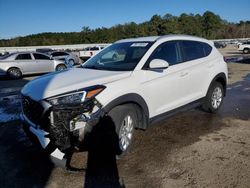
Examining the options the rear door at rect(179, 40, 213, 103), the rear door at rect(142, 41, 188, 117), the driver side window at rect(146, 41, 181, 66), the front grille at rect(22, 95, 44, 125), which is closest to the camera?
the front grille at rect(22, 95, 44, 125)

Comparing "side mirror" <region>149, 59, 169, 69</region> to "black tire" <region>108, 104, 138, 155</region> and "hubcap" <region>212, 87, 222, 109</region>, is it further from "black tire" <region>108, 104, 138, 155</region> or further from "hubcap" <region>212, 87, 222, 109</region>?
"hubcap" <region>212, 87, 222, 109</region>

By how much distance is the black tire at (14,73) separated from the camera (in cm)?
1448

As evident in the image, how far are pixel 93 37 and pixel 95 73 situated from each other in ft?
227

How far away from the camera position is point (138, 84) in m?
4.07

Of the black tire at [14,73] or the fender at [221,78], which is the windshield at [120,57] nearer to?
the fender at [221,78]

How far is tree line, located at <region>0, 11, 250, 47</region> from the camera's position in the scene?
69.7 m

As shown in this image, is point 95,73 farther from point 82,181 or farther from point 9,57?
point 9,57

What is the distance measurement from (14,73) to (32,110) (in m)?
12.1

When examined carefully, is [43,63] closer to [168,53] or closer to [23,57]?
[23,57]

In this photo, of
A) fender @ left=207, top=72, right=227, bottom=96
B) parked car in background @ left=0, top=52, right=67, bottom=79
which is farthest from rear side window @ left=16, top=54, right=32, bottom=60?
fender @ left=207, top=72, right=227, bottom=96

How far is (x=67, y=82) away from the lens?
3.74 m

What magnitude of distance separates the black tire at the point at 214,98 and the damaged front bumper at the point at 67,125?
3.23 m

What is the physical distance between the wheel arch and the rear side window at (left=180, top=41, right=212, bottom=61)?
149 centimetres

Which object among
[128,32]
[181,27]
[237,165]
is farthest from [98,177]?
[181,27]
